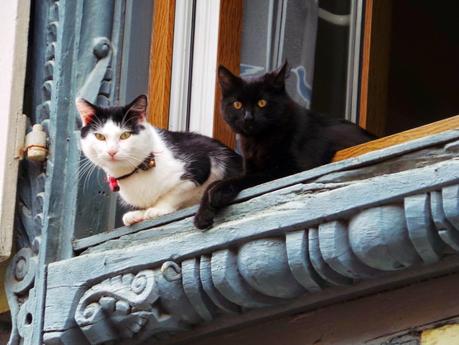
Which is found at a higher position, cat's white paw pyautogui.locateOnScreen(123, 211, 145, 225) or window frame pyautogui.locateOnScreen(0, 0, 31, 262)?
window frame pyautogui.locateOnScreen(0, 0, 31, 262)

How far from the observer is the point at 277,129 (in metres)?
3.50

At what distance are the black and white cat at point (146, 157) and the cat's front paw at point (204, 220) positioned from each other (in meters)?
0.42

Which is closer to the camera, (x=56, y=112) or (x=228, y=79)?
(x=228, y=79)

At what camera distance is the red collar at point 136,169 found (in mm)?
3635

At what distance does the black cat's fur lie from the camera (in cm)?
341

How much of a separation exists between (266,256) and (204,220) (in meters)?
0.23

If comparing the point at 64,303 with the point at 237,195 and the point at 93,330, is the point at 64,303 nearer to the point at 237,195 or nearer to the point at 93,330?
the point at 93,330

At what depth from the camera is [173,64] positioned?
12.3ft

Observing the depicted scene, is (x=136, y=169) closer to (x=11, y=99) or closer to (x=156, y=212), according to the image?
(x=156, y=212)

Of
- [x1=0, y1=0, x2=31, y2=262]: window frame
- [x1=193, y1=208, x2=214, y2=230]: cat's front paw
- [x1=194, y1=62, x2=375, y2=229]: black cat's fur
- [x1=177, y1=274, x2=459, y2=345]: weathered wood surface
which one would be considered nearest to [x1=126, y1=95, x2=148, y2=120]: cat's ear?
[x1=194, y1=62, x2=375, y2=229]: black cat's fur

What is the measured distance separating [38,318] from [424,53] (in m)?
2.40

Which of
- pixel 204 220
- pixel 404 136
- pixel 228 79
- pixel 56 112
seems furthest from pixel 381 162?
pixel 56 112

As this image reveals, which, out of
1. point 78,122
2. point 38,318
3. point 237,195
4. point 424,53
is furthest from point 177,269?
point 424,53

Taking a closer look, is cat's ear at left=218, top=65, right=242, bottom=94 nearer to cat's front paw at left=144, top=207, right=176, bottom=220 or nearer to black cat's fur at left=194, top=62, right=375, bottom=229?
black cat's fur at left=194, top=62, right=375, bottom=229
